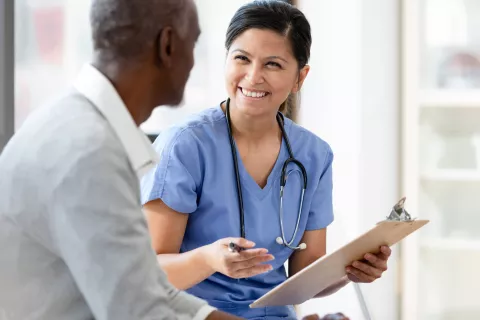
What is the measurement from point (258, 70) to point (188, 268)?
462mm

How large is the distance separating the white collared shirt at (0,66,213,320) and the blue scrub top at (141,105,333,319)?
673 millimetres

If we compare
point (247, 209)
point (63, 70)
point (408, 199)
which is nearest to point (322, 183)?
point (247, 209)

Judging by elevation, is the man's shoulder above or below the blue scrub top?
above

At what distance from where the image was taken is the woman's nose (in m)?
1.60

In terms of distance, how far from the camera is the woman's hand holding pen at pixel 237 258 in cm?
133

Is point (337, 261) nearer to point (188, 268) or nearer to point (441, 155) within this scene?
point (188, 268)

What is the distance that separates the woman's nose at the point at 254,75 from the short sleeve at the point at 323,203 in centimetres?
26

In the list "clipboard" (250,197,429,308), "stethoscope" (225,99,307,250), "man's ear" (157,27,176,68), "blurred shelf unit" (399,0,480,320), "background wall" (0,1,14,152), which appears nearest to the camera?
"man's ear" (157,27,176,68)

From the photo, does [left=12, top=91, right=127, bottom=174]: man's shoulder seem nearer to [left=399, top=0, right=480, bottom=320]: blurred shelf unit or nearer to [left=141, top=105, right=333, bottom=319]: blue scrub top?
[left=141, top=105, right=333, bottom=319]: blue scrub top

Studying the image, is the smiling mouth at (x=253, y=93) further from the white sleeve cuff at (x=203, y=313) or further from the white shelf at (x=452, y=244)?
the white shelf at (x=452, y=244)

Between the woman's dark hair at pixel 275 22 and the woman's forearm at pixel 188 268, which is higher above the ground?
Answer: the woman's dark hair at pixel 275 22

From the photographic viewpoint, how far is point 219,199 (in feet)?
5.16

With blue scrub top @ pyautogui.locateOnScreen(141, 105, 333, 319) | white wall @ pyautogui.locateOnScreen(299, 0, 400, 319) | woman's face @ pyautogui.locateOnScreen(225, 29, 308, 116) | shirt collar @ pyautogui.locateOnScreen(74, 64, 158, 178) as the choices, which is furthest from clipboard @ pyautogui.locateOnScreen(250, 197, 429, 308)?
white wall @ pyautogui.locateOnScreen(299, 0, 400, 319)

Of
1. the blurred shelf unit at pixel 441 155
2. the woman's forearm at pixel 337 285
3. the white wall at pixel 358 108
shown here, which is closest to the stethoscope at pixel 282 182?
the woman's forearm at pixel 337 285
